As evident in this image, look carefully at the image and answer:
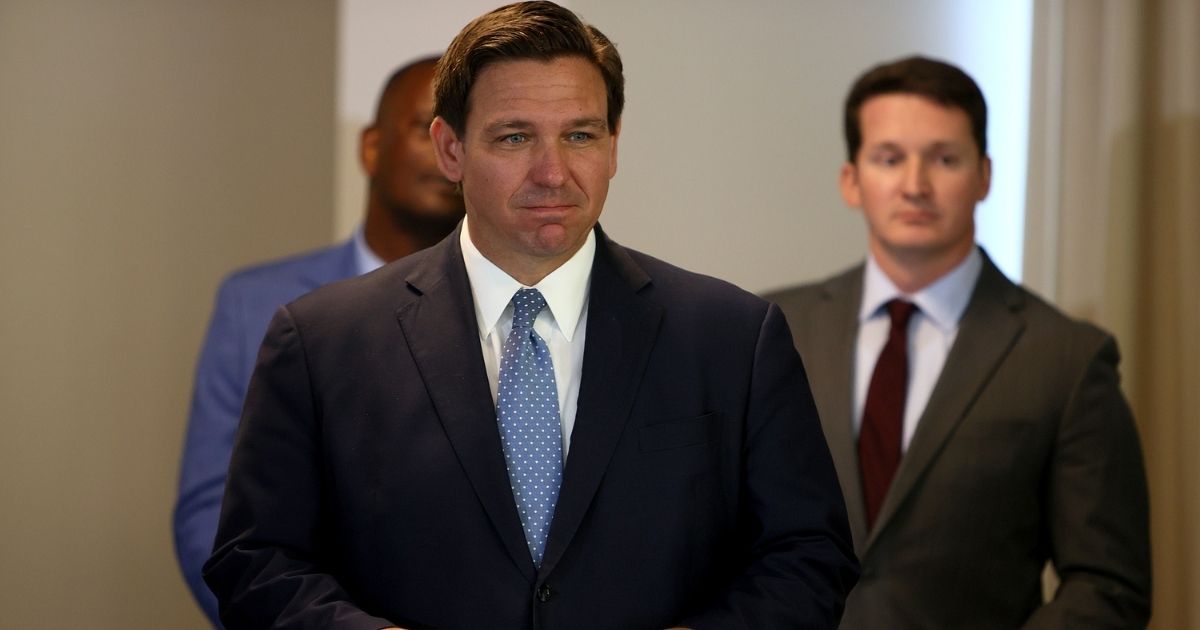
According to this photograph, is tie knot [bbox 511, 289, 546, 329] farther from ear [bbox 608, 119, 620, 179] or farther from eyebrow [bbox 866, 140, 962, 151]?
eyebrow [bbox 866, 140, 962, 151]

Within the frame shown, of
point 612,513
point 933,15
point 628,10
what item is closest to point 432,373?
point 612,513

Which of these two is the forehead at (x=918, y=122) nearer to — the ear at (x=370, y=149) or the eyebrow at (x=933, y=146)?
the eyebrow at (x=933, y=146)

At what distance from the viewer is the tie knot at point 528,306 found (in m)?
2.16

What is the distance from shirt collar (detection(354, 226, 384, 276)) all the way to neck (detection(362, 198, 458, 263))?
10 millimetres

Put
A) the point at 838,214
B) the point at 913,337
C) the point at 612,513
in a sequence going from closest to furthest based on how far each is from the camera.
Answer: the point at 612,513, the point at 913,337, the point at 838,214

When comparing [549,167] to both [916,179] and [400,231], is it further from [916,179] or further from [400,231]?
[400,231]

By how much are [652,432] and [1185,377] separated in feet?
6.60

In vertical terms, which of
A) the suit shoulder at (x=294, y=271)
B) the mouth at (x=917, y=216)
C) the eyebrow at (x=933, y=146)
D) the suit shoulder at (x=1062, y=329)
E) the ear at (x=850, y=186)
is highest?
the eyebrow at (x=933, y=146)

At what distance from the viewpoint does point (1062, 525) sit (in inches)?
119

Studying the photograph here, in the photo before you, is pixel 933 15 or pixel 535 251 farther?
pixel 933 15

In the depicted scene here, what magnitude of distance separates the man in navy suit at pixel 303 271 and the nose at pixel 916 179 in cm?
96

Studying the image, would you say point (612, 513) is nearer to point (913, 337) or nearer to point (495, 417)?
point (495, 417)

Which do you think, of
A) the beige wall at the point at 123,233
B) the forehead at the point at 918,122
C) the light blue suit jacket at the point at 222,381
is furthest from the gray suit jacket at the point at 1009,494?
the beige wall at the point at 123,233

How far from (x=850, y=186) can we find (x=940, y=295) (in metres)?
0.32
